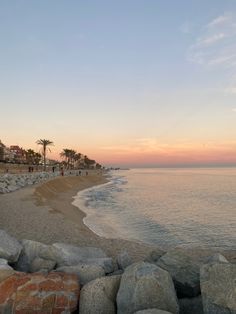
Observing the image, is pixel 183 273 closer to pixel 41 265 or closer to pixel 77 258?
pixel 77 258

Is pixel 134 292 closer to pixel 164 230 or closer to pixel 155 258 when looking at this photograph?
pixel 155 258

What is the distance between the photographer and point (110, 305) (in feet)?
18.1

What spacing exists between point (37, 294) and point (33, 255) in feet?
7.09

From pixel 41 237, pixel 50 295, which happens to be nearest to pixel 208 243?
pixel 41 237

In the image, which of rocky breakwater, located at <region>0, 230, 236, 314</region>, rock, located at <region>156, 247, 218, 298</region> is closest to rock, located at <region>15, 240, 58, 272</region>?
rocky breakwater, located at <region>0, 230, 236, 314</region>

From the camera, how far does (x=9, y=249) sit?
7281 mm

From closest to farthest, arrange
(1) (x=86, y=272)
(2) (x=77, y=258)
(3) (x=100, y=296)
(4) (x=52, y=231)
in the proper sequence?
(3) (x=100, y=296)
(1) (x=86, y=272)
(2) (x=77, y=258)
(4) (x=52, y=231)

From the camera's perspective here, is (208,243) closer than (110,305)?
No

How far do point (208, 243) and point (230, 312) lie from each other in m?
10.7

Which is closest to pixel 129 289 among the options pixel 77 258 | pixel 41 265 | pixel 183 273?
pixel 183 273

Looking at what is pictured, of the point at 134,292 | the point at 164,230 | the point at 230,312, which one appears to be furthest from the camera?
the point at 164,230

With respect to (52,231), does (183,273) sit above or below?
above

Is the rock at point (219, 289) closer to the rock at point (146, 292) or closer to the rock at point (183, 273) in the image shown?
the rock at point (146, 292)

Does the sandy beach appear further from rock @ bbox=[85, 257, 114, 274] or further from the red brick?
the red brick
